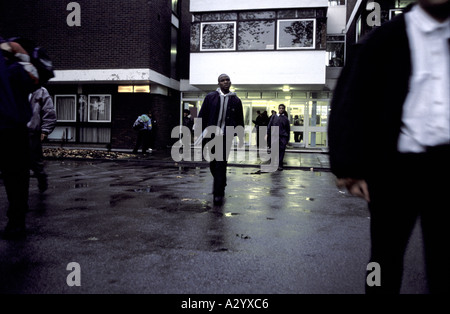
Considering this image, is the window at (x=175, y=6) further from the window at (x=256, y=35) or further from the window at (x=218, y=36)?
the window at (x=256, y=35)

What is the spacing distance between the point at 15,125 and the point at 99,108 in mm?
17283

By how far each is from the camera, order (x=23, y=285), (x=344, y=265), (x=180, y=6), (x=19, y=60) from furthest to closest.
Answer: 1. (x=180, y=6)
2. (x=19, y=60)
3. (x=344, y=265)
4. (x=23, y=285)

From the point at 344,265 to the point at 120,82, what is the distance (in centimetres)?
1751

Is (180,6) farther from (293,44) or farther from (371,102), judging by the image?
(371,102)

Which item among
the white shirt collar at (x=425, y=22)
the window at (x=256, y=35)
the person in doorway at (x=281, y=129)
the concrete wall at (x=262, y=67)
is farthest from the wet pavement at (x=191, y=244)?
the window at (x=256, y=35)

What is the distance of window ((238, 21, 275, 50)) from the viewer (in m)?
18.9

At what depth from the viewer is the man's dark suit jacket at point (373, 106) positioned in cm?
168

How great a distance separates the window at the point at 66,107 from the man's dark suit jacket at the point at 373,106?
2064cm

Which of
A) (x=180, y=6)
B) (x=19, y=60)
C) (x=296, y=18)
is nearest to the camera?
(x=19, y=60)

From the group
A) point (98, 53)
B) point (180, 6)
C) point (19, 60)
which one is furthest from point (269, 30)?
point (19, 60)

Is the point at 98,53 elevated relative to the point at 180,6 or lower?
lower

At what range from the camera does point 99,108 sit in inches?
794

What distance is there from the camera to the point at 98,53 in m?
18.9

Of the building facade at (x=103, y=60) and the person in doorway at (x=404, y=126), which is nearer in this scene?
the person in doorway at (x=404, y=126)
